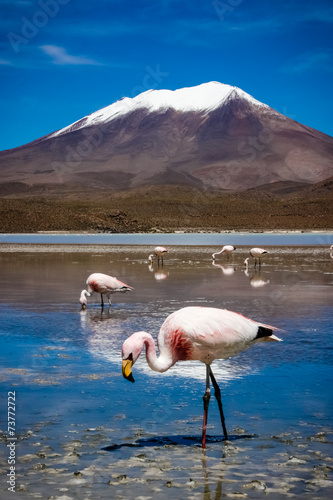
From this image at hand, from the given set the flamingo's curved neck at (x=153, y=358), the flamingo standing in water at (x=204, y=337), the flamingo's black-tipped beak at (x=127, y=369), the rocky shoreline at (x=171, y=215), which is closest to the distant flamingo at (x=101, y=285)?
the flamingo standing in water at (x=204, y=337)

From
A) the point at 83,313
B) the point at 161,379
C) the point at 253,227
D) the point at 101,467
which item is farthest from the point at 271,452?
the point at 253,227

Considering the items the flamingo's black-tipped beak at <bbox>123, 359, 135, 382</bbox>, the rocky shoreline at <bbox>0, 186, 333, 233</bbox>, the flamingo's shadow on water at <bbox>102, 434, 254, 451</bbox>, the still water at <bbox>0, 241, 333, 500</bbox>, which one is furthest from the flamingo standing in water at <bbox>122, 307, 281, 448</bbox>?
the rocky shoreline at <bbox>0, 186, 333, 233</bbox>

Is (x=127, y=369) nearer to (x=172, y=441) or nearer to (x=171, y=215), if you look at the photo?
(x=172, y=441)

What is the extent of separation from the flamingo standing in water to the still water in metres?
0.56

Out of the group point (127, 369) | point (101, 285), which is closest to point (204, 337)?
point (127, 369)

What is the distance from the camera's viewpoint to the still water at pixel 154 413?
5.05 meters

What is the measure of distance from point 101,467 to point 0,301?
10577 millimetres

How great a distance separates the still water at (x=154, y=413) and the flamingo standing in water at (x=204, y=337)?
0.56m

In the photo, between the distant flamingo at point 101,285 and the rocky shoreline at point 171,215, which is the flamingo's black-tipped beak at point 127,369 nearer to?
the distant flamingo at point 101,285

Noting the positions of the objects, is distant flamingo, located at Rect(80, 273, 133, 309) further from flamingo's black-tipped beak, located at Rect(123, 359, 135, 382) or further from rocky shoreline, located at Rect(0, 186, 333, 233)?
rocky shoreline, located at Rect(0, 186, 333, 233)

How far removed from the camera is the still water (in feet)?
16.6

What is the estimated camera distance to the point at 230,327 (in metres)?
6.27

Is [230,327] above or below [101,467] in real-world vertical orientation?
above

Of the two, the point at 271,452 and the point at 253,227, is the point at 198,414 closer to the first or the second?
the point at 271,452
